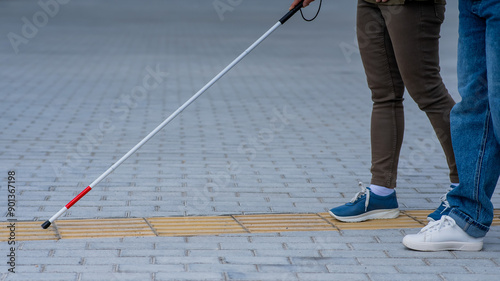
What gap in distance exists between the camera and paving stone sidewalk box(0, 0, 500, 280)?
3234mm

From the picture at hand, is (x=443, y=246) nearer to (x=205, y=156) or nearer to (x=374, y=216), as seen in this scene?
(x=374, y=216)

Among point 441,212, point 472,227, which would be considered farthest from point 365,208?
point 472,227

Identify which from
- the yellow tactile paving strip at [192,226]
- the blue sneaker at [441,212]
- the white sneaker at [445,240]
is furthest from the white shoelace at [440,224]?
the yellow tactile paving strip at [192,226]

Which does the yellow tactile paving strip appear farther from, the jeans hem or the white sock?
the jeans hem

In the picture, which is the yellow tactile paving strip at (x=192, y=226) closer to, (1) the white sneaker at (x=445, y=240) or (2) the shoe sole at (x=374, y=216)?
(2) the shoe sole at (x=374, y=216)

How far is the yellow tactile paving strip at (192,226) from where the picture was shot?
11.9ft

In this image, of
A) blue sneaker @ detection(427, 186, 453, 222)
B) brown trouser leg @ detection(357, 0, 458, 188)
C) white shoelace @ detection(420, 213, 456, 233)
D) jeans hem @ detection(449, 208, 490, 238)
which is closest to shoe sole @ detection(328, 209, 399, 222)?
brown trouser leg @ detection(357, 0, 458, 188)

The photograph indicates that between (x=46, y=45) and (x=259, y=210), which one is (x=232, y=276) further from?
(x=46, y=45)

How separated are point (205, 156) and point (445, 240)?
2532 millimetres

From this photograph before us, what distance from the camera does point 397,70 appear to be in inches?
151

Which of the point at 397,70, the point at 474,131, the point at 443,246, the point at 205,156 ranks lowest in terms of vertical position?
the point at 205,156

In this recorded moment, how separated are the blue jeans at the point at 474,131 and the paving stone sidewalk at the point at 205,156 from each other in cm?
19

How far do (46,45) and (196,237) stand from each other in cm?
1100

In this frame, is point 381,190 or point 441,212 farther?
point 381,190
